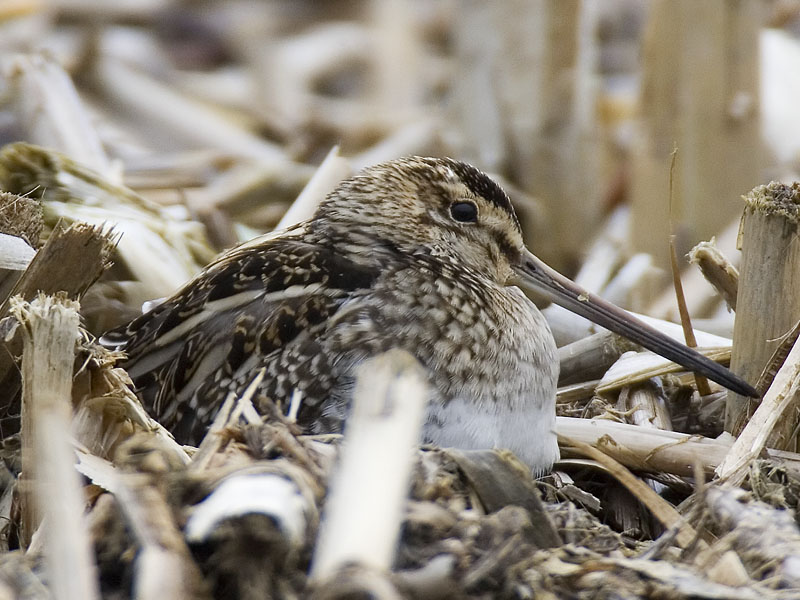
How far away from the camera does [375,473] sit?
138cm

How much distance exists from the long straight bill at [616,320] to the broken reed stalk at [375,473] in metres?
1.01

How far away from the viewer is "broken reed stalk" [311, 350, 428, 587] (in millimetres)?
1302

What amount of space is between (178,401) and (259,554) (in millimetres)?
1093

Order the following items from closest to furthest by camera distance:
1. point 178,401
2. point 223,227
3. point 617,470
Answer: point 617,470, point 178,401, point 223,227

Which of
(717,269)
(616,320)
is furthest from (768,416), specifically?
(616,320)

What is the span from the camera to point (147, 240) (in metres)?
3.03

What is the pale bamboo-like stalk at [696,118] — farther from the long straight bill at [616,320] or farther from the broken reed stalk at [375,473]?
the broken reed stalk at [375,473]

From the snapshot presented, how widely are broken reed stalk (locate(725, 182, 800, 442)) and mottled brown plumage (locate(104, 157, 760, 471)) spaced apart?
0.62 ft

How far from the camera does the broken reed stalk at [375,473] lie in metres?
1.30

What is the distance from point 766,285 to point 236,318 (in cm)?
105

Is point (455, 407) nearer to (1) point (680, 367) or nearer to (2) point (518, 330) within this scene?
(2) point (518, 330)

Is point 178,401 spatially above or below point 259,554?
below

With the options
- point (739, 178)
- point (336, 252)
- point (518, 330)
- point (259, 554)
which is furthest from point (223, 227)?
point (259, 554)

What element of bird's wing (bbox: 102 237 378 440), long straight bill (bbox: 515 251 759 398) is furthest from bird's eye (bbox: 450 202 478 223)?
bird's wing (bbox: 102 237 378 440)
